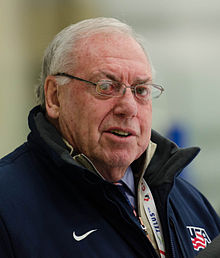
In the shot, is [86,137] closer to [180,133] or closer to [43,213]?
[43,213]

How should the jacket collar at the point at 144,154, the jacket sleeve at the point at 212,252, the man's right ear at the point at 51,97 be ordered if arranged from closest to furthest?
the jacket sleeve at the point at 212,252
the jacket collar at the point at 144,154
the man's right ear at the point at 51,97

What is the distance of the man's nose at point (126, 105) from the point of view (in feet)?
7.02

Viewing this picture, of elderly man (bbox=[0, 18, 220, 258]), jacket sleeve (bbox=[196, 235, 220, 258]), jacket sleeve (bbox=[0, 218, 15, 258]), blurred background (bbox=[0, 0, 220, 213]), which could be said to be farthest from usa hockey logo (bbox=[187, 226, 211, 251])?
blurred background (bbox=[0, 0, 220, 213])

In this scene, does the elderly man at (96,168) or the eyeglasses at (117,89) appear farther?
the eyeglasses at (117,89)

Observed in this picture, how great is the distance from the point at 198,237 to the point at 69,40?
0.93 m

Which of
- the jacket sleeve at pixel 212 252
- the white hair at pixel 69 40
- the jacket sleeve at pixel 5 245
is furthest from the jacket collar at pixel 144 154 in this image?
the jacket sleeve at pixel 212 252

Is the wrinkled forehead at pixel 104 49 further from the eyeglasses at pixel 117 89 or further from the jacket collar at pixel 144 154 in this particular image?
the jacket collar at pixel 144 154

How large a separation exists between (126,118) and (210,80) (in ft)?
32.2

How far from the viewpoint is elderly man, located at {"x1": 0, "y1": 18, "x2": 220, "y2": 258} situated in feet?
6.36

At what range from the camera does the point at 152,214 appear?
2.23 meters

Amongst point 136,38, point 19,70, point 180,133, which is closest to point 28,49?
point 19,70

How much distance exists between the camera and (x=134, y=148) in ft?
7.21

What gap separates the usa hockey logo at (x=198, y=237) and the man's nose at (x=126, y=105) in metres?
0.54

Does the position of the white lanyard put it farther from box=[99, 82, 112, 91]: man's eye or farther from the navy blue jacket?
box=[99, 82, 112, 91]: man's eye
